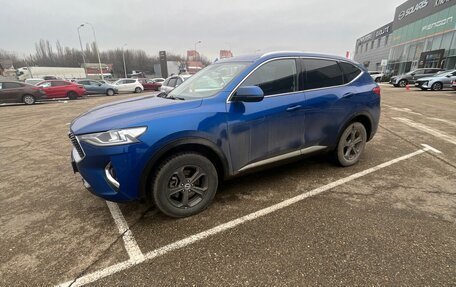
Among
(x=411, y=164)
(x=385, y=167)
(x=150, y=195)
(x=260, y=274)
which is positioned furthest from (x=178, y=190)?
(x=411, y=164)

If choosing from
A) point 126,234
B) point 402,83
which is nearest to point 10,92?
point 126,234

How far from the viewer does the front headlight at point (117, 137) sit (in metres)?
2.36

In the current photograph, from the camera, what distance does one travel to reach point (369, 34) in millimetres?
72062

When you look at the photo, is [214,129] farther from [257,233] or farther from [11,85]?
[11,85]

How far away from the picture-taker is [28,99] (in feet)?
53.0

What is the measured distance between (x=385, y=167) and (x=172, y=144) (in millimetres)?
3578

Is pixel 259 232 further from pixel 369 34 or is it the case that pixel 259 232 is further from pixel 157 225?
pixel 369 34

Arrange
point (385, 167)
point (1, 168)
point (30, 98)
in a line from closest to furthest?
point (385, 167)
point (1, 168)
point (30, 98)

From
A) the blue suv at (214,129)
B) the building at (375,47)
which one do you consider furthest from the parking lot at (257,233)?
the building at (375,47)

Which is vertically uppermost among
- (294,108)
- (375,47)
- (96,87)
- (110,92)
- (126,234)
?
(375,47)

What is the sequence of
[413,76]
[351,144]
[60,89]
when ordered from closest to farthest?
[351,144], [60,89], [413,76]

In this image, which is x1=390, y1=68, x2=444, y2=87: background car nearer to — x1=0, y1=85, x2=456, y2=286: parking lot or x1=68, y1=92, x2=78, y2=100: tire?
x1=0, y1=85, x2=456, y2=286: parking lot

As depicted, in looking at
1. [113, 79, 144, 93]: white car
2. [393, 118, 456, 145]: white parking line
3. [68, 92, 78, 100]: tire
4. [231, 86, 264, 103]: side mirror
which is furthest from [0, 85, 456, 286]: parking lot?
[113, 79, 144, 93]: white car

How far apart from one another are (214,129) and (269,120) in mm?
727
